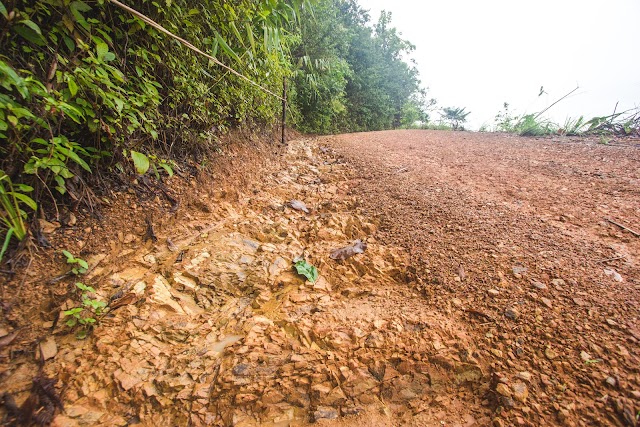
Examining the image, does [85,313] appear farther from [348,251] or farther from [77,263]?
[348,251]

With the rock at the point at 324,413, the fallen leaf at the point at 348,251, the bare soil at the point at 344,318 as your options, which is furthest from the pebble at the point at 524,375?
the fallen leaf at the point at 348,251

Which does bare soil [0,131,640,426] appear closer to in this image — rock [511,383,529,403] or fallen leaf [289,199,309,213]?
rock [511,383,529,403]

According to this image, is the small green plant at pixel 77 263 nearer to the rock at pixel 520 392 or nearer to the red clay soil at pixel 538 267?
the red clay soil at pixel 538 267

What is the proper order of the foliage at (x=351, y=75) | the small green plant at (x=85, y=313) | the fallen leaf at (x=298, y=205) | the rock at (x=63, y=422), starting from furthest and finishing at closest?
the foliage at (x=351, y=75) < the fallen leaf at (x=298, y=205) < the small green plant at (x=85, y=313) < the rock at (x=63, y=422)

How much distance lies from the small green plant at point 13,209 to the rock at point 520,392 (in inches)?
79.1

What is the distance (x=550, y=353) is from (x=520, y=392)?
0.21 meters

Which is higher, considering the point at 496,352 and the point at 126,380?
the point at 496,352

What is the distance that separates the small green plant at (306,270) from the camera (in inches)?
63.2

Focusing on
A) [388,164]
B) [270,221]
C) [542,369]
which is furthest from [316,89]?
[542,369]

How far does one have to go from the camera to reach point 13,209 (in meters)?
1.09

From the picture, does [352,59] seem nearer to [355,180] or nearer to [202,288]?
[355,180]

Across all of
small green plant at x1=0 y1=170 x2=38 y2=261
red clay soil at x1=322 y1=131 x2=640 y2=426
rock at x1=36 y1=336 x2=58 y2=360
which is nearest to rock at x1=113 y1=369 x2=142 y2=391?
rock at x1=36 y1=336 x2=58 y2=360

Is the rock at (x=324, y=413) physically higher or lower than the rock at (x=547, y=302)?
lower

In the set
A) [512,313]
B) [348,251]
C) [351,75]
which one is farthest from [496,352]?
[351,75]
